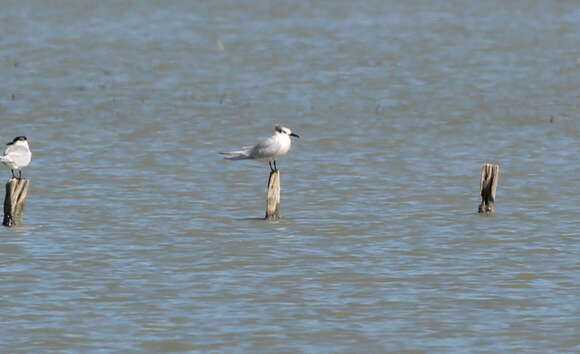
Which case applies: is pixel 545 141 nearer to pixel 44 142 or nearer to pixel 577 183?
pixel 577 183

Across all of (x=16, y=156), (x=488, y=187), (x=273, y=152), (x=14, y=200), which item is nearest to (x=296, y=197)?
(x=273, y=152)

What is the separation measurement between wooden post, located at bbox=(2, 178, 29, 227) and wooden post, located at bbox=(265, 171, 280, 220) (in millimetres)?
3772

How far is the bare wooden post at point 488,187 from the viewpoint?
2558cm

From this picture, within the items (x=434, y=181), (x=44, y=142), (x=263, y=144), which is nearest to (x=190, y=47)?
(x=44, y=142)

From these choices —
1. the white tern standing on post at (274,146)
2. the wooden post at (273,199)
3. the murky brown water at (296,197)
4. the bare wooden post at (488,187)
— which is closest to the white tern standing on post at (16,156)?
the murky brown water at (296,197)

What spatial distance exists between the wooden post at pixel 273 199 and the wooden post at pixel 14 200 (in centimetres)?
377

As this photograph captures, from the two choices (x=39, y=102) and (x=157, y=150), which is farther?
(x=39, y=102)

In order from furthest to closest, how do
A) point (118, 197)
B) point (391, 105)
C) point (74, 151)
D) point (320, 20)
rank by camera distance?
point (320, 20), point (391, 105), point (74, 151), point (118, 197)

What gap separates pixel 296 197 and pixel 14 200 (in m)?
5.80

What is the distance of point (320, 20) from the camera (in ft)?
229

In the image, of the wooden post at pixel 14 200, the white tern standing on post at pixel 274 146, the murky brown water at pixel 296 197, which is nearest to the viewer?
the murky brown water at pixel 296 197

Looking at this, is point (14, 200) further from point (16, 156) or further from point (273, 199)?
point (273, 199)

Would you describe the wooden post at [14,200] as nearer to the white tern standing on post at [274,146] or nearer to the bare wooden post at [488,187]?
the white tern standing on post at [274,146]

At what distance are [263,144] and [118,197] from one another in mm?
3642
